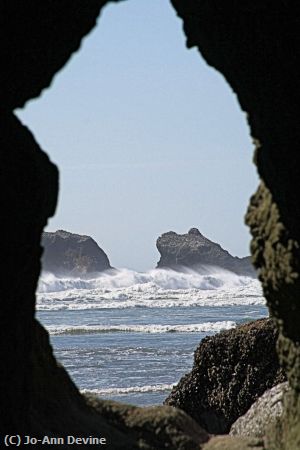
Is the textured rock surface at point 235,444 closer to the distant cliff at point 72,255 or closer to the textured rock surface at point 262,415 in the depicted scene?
the textured rock surface at point 262,415

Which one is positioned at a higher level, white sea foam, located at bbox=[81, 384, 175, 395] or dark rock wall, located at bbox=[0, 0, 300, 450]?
dark rock wall, located at bbox=[0, 0, 300, 450]

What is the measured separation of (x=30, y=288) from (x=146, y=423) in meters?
2.05

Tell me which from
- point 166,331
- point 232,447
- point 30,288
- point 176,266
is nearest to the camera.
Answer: point 30,288

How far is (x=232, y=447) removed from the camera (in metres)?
8.08

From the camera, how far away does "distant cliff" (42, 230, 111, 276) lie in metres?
71.6

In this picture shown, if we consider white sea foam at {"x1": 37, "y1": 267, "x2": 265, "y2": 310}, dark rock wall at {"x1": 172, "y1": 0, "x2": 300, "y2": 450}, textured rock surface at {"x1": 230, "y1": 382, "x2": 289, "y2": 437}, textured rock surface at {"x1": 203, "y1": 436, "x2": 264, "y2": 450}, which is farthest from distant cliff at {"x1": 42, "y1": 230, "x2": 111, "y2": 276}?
dark rock wall at {"x1": 172, "y1": 0, "x2": 300, "y2": 450}

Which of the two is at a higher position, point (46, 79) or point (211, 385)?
point (46, 79)

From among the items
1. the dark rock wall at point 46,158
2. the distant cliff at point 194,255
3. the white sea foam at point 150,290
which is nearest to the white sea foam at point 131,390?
the dark rock wall at point 46,158

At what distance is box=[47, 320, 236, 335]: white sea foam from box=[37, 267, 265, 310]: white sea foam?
12.0 m

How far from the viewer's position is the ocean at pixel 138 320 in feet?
68.3

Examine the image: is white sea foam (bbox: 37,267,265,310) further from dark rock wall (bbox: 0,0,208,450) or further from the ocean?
dark rock wall (bbox: 0,0,208,450)

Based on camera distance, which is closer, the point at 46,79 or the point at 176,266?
the point at 46,79

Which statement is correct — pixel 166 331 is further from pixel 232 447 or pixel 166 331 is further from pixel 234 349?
pixel 232 447

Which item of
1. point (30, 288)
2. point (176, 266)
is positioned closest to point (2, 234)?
point (30, 288)
